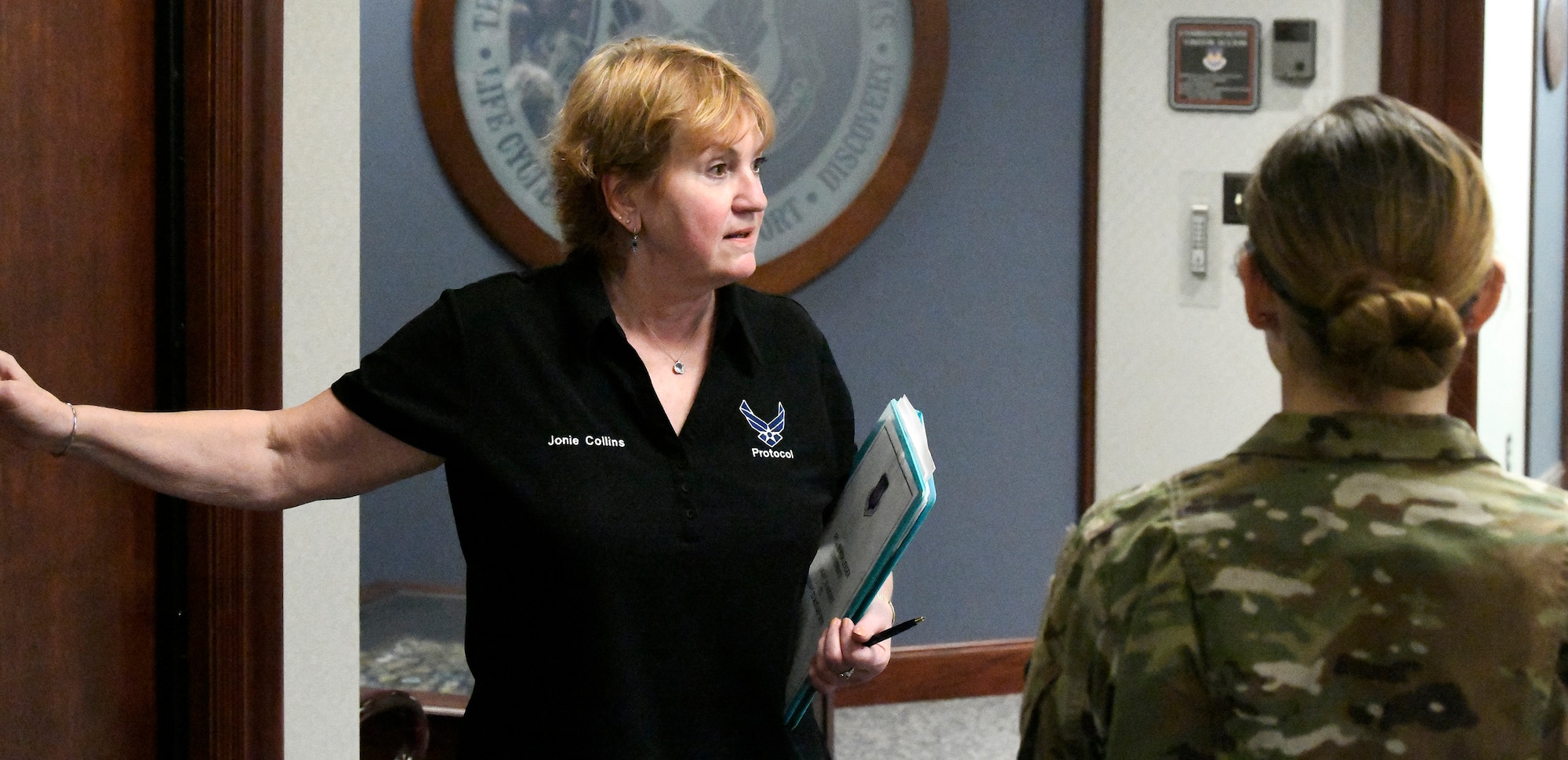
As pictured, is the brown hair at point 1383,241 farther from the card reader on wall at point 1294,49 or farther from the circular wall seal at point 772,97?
the card reader on wall at point 1294,49

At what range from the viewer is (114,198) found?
1.47 m

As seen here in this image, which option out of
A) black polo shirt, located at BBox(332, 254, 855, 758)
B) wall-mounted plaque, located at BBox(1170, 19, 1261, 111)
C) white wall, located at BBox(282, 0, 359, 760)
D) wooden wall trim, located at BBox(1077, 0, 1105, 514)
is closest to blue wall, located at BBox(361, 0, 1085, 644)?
wooden wall trim, located at BBox(1077, 0, 1105, 514)

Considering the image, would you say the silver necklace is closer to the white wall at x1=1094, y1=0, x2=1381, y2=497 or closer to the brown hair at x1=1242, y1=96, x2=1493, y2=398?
the brown hair at x1=1242, y1=96, x2=1493, y2=398

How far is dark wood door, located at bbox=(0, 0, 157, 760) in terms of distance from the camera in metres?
1.31

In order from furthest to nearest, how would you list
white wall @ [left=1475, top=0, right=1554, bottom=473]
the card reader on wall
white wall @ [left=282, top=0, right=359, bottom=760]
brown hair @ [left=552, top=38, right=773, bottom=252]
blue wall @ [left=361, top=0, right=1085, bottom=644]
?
white wall @ [left=1475, top=0, right=1554, bottom=473], the card reader on wall, blue wall @ [left=361, top=0, right=1085, bottom=644], white wall @ [left=282, top=0, right=359, bottom=760], brown hair @ [left=552, top=38, right=773, bottom=252]

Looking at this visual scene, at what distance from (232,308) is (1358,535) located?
126 centimetres

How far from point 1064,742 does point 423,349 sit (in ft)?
2.44

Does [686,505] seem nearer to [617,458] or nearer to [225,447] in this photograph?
[617,458]

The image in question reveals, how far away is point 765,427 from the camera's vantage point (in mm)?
1426

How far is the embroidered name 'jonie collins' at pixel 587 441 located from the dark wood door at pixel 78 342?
517mm

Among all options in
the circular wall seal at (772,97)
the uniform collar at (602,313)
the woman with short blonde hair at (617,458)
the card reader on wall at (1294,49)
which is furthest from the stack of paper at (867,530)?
the card reader on wall at (1294,49)

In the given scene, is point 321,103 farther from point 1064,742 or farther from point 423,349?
point 1064,742

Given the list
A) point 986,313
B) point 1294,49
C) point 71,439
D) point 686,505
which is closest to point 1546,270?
point 1294,49

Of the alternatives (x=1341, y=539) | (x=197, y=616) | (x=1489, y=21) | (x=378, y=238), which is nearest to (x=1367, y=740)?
(x=1341, y=539)
